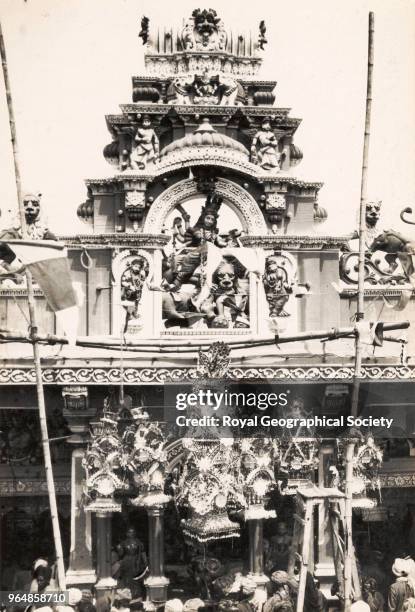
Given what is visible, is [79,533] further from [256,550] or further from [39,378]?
[39,378]

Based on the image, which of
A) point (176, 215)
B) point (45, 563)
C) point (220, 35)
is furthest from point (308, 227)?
point (45, 563)

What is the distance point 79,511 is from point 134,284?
306 cm

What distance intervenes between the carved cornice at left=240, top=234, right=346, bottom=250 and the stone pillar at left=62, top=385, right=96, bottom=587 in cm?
313

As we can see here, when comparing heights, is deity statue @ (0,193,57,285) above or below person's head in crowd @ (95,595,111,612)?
above

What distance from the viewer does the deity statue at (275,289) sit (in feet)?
40.5

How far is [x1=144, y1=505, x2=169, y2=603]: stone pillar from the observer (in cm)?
1117

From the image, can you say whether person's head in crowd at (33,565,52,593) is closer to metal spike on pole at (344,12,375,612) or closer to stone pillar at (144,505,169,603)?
stone pillar at (144,505,169,603)

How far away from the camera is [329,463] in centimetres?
1174

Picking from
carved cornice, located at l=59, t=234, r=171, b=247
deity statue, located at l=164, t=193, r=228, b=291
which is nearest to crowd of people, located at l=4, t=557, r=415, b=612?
deity statue, located at l=164, t=193, r=228, b=291

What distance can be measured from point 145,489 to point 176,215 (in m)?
3.81

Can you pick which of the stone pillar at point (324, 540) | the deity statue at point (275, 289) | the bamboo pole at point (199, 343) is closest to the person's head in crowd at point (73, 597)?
the bamboo pole at point (199, 343)

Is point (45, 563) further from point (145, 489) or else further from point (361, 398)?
point (361, 398)

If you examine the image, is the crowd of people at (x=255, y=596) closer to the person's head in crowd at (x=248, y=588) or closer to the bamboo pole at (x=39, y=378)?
the person's head in crowd at (x=248, y=588)

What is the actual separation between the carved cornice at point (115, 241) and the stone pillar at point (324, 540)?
140 inches
